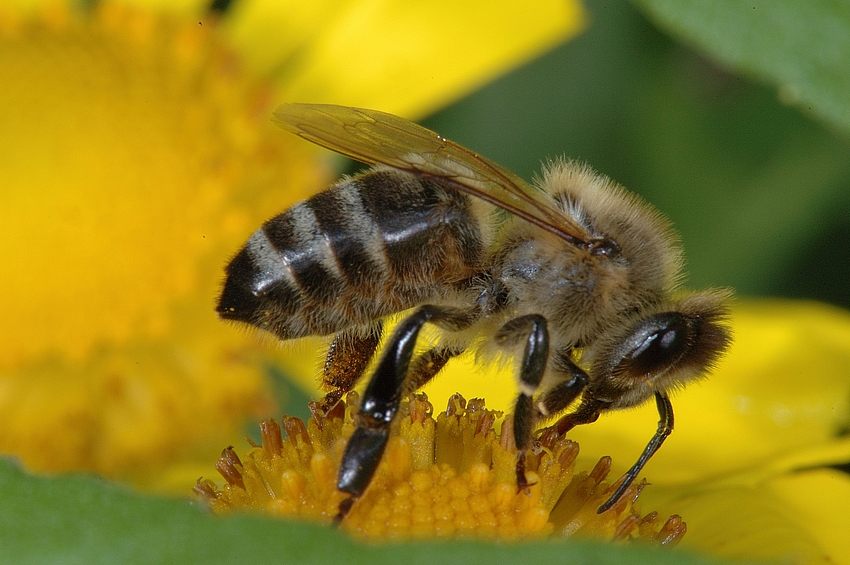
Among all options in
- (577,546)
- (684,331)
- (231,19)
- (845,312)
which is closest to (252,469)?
(684,331)

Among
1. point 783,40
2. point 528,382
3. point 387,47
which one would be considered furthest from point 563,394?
point 387,47

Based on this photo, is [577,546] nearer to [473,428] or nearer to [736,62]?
[473,428]

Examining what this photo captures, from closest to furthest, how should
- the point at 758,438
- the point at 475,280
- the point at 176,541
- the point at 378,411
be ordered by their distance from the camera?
the point at 176,541 < the point at 378,411 < the point at 475,280 < the point at 758,438

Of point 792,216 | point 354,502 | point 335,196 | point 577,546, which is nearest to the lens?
point 577,546

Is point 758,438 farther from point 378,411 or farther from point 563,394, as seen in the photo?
point 378,411

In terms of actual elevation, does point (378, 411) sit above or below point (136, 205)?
below

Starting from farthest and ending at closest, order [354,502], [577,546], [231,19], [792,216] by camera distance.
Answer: [231,19], [792,216], [354,502], [577,546]
